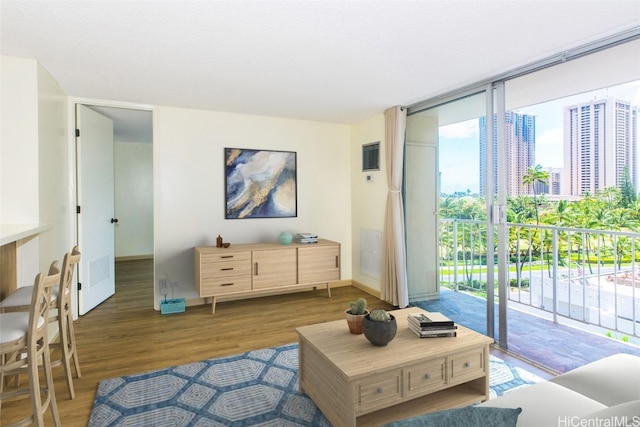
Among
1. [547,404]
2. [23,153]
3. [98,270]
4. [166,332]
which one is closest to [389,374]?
[547,404]

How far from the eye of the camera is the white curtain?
4.05 metres

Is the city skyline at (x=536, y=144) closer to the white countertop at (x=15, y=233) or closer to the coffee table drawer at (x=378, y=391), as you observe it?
the coffee table drawer at (x=378, y=391)

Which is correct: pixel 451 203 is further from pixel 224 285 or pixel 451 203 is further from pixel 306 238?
pixel 224 285

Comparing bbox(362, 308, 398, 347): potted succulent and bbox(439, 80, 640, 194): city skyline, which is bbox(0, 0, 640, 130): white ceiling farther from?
bbox(362, 308, 398, 347): potted succulent

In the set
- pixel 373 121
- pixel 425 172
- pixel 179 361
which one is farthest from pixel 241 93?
pixel 179 361

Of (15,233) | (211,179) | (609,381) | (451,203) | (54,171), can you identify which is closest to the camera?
(609,381)

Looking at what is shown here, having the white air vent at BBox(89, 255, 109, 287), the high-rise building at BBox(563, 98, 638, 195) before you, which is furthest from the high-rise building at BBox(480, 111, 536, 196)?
the white air vent at BBox(89, 255, 109, 287)

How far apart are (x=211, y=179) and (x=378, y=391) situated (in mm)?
3317

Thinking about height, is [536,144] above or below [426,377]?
above

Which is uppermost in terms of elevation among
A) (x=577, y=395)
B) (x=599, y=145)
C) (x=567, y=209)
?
(x=599, y=145)

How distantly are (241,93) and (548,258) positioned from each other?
355 centimetres

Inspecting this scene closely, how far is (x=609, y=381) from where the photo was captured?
1466 mm

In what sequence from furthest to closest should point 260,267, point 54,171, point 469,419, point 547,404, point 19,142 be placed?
point 260,267
point 54,171
point 19,142
point 547,404
point 469,419

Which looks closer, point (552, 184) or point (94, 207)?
point (552, 184)
